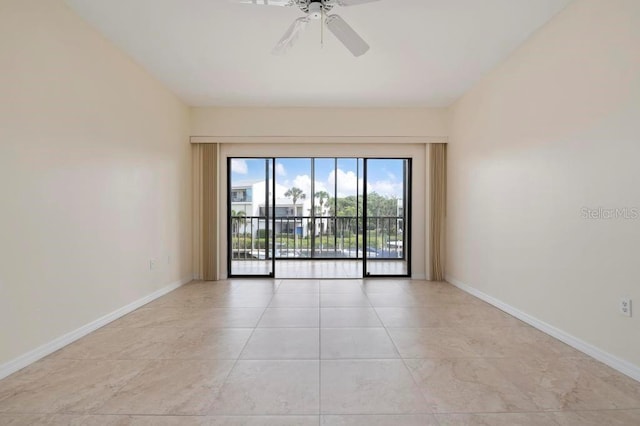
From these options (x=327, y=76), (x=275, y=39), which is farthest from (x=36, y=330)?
(x=327, y=76)

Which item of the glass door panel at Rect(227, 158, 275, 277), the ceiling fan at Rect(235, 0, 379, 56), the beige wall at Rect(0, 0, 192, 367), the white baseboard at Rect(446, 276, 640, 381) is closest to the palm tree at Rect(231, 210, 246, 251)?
the glass door panel at Rect(227, 158, 275, 277)

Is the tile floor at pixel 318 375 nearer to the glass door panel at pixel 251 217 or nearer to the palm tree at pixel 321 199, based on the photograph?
the glass door panel at pixel 251 217

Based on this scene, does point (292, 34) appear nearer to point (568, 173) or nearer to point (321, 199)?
point (568, 173)

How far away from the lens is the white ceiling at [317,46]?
2.64 m

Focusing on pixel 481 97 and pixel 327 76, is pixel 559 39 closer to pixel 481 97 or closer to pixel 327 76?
pixel 481 97

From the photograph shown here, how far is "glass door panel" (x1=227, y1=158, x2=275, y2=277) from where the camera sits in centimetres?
542

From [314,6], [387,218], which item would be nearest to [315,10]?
[314,6]

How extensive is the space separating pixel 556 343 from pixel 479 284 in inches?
56.5

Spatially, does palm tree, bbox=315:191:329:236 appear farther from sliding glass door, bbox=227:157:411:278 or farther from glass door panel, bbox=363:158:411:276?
glass door panel, bbox=363:158:411:276

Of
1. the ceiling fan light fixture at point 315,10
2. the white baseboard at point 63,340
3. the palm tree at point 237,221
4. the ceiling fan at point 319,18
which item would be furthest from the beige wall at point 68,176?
the palm tree at point 237,221

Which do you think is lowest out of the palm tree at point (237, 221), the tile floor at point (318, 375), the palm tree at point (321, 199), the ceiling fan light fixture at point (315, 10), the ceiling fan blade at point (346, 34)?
the tile floor at point (318, 375)

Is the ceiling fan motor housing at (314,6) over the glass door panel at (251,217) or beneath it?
over

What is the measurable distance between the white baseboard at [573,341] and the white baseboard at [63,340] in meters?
3.86

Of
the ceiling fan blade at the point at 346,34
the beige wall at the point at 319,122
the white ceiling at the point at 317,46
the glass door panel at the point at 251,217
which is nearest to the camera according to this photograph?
the ceiling fan blade at the point at 346,34
